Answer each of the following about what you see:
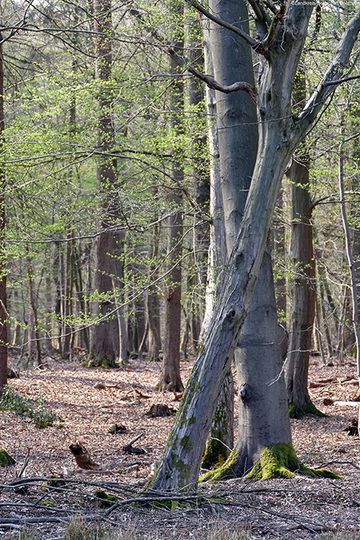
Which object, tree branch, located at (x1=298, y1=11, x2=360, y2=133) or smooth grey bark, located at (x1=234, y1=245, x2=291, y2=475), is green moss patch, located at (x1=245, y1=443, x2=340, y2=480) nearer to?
smooth grey bark, located at (x1=234, y1=245, x2=291, y2=475)

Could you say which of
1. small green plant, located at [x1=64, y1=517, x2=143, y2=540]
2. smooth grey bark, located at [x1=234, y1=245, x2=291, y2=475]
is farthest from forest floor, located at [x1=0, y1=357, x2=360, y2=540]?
smooth grey bark, located at [x1=234, y1=245, x2=291, y2=475]

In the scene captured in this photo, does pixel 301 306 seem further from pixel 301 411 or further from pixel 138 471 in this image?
pixel 138 471

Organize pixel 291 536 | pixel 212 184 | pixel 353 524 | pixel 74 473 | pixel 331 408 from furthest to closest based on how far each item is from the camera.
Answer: pixel 331 408 → pixel 212 184 → pixel 74 473 → pixel 353 524 → pixel 291 536

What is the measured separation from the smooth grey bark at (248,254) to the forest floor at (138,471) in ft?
1.30

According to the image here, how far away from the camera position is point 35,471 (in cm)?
733

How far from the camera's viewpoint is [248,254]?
5.34 meters

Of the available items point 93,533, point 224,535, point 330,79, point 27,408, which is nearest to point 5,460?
point 27,408

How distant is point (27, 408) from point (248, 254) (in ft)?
24.2

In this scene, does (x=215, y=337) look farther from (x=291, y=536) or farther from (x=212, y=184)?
(x=212, y=184)

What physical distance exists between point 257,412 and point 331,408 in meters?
6.80

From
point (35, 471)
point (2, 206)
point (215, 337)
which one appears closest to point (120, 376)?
point (2, 206)

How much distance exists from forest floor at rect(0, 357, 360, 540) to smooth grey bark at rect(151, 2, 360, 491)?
15.6 inches

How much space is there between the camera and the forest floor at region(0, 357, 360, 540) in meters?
4.42

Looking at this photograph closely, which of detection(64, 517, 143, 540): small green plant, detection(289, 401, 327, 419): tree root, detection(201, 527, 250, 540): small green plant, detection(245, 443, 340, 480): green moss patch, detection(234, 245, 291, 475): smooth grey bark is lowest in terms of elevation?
detection(289, 401, 327, 419): tree root
